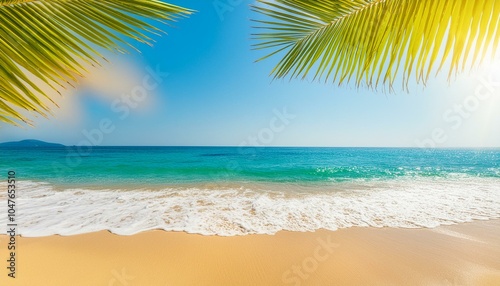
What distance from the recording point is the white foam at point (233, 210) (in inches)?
268

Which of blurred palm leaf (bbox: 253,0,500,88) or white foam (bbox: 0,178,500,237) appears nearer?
blurred palm leaf (bbox: 253,0,500,88)

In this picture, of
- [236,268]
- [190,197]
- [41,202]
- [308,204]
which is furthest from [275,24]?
[41,202]

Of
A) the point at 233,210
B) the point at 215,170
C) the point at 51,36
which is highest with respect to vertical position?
the point at 51,36

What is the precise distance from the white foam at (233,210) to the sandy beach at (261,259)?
26.4 inches

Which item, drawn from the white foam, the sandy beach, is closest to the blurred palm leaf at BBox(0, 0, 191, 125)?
the sandy beach

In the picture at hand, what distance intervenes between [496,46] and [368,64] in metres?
0.41

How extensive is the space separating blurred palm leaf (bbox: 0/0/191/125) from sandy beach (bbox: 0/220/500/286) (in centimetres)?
431

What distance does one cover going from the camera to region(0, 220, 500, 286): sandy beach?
4.33 meters

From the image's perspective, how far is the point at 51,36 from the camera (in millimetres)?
718

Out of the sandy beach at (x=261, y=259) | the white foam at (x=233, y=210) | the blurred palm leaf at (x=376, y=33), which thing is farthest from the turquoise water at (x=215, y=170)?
the blurred palm leaf at (x=376, y=33)

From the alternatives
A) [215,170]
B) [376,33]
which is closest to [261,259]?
[376,33]

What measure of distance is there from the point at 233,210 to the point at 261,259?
3671 millimetres

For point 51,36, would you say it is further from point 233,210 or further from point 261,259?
point 233,210

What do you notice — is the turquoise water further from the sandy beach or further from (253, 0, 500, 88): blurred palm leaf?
(253, 0, 500, 88): blurred palm leaf
